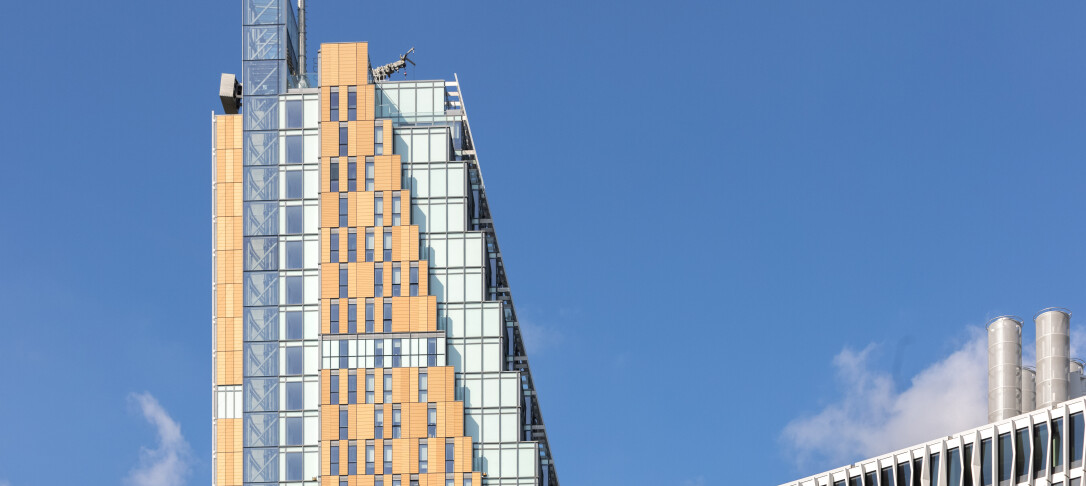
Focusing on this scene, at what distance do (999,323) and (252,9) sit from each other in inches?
2523

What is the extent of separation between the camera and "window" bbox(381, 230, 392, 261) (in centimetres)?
16838

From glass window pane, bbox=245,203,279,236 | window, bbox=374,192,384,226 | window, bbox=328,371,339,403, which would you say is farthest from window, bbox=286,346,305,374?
window, bbox=374,192,384,226

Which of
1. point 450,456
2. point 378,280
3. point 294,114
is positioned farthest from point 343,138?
point 450,456

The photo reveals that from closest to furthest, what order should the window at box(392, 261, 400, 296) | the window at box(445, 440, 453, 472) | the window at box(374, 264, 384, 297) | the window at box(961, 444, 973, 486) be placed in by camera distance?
1. the window at box(961, 444, 973, 486)
2. the window at box(445, 440, 453, 472)
3. the window at box(374, 264, 384, 297)
4. the window at box(392, 261, 400, 296)

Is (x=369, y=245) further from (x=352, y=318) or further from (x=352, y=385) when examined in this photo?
(x=352, y=385)

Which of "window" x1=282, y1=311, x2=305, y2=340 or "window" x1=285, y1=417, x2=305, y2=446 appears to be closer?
"window" x1=285, y1=417, x2=305, y2=446

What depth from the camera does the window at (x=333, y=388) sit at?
6531 inches

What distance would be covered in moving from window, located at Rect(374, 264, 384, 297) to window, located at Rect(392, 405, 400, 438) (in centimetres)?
914

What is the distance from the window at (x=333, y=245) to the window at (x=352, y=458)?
1441 cm

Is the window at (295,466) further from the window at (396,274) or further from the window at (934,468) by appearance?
the window at (934,468)

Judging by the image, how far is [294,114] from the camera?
172750mm

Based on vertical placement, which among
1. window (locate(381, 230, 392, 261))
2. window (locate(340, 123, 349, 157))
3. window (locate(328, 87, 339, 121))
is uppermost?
window (locate(328, 87, 339, 121))

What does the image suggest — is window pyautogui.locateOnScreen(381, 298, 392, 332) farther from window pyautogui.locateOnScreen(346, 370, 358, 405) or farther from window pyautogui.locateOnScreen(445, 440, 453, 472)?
window pyautogui.locateOnScreen(445, 440, 453, 472)

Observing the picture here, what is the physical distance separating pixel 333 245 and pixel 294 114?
38.7ft
